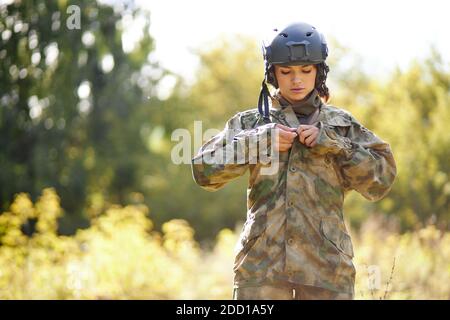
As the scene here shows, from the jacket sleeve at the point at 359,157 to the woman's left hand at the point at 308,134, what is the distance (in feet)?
0.08

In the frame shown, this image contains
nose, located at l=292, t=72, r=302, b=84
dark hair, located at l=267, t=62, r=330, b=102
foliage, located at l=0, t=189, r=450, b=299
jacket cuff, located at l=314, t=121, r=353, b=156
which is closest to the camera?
jacket cuff, located at l=314, t=121, r=353, b=156

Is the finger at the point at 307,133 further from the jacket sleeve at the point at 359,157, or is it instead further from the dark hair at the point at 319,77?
the dark hair at the point at 319,77

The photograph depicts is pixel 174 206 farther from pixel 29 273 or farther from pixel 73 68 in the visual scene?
pixel 29 273

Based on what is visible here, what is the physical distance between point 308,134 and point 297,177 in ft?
0.71

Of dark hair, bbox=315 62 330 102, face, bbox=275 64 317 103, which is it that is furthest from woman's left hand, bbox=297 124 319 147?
dark hair, bbox=315 62 330 102

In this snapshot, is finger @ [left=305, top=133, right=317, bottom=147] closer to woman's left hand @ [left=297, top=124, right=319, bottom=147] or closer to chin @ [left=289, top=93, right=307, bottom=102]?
woman's left hand @ [left=297, top=124, right=319, bottom=147]

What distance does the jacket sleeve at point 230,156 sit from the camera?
3695 millimetres

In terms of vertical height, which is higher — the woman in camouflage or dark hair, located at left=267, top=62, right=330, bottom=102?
dark hair, located at left=267, top=62, right=330, bottom=102

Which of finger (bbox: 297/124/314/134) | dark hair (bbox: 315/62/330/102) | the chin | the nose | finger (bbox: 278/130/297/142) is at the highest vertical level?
dark hair (bbox: 315/62/330/102)

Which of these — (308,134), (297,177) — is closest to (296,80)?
(308,134)

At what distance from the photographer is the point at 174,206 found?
62.8 feet

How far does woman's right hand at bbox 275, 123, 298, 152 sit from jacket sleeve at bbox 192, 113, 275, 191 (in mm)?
38

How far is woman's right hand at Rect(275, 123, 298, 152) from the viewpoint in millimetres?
3654

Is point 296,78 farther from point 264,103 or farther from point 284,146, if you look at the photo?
point 284,146
